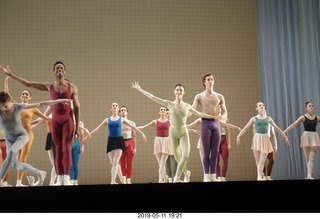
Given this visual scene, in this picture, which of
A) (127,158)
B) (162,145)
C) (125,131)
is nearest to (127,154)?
(127,158)

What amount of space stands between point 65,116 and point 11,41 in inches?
169

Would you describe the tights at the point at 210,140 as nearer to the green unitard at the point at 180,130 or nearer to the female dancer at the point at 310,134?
the green unitard at the point at 180,130

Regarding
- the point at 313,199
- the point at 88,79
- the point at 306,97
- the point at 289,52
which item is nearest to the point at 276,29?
the point at 289,52

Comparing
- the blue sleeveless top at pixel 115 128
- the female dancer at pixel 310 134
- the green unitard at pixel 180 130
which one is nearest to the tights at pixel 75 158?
the blue sleeveless top at pixel 115 128

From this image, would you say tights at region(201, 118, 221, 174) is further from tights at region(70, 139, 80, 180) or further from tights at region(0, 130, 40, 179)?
tights at region(0, 130, 40, 179)

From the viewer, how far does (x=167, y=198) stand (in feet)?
17.5

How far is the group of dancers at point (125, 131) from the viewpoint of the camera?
19.0 feet

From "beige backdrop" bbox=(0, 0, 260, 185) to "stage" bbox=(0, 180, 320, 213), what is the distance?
157 inches

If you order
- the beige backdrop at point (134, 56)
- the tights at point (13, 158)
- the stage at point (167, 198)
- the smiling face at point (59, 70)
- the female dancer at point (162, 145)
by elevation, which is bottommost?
the stage at point (167, 198)

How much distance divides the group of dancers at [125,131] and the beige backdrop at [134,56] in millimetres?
2125

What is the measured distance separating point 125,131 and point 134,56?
2734 millimetres

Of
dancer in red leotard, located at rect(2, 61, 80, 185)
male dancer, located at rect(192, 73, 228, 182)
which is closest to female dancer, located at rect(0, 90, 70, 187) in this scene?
dancer in red leotard, located at rect(2, 61, 80, 185)

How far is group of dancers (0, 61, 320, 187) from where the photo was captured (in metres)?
5.80

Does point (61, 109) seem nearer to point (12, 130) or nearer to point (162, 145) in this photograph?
point (12, 130)
